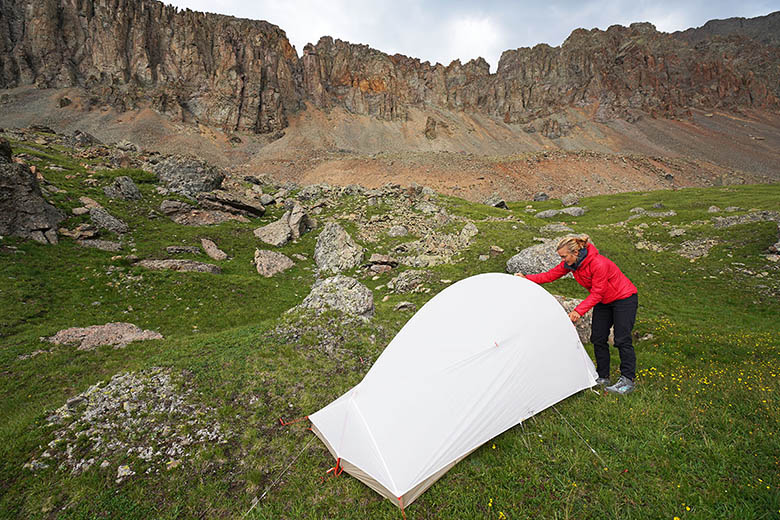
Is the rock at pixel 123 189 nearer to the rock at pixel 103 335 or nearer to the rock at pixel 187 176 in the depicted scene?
the rock at pixel 187 176

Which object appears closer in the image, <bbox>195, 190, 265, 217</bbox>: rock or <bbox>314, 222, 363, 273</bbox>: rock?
<bbox>314, 222, 363, 273</bbox>: rock

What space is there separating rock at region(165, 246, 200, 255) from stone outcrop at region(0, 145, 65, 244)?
516 cm

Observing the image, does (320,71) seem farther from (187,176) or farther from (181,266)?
(181,266)

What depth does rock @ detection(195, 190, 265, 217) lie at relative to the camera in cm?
2667

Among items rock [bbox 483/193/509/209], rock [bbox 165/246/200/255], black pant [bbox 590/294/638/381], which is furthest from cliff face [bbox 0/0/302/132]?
black pant [bbox 590/294/638/381]

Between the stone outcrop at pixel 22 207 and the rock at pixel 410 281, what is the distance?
18847mm

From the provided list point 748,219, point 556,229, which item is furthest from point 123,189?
point 748,219

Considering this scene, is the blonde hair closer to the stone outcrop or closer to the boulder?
the boulder

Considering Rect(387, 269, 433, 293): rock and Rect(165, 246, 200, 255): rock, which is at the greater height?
Rect(165, 246, 200, 255): rock

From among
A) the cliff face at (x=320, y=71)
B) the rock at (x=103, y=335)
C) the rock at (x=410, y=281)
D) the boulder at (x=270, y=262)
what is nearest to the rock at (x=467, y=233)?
the rock at (x=410, y=281)

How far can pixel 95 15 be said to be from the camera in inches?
3447

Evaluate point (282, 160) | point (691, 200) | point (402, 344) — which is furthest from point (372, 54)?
point (402, 344)

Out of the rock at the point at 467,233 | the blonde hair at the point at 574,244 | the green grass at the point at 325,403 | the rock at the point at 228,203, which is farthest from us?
the rock at the point at 228,203

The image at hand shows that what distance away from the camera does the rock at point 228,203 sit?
2667 centimetres
